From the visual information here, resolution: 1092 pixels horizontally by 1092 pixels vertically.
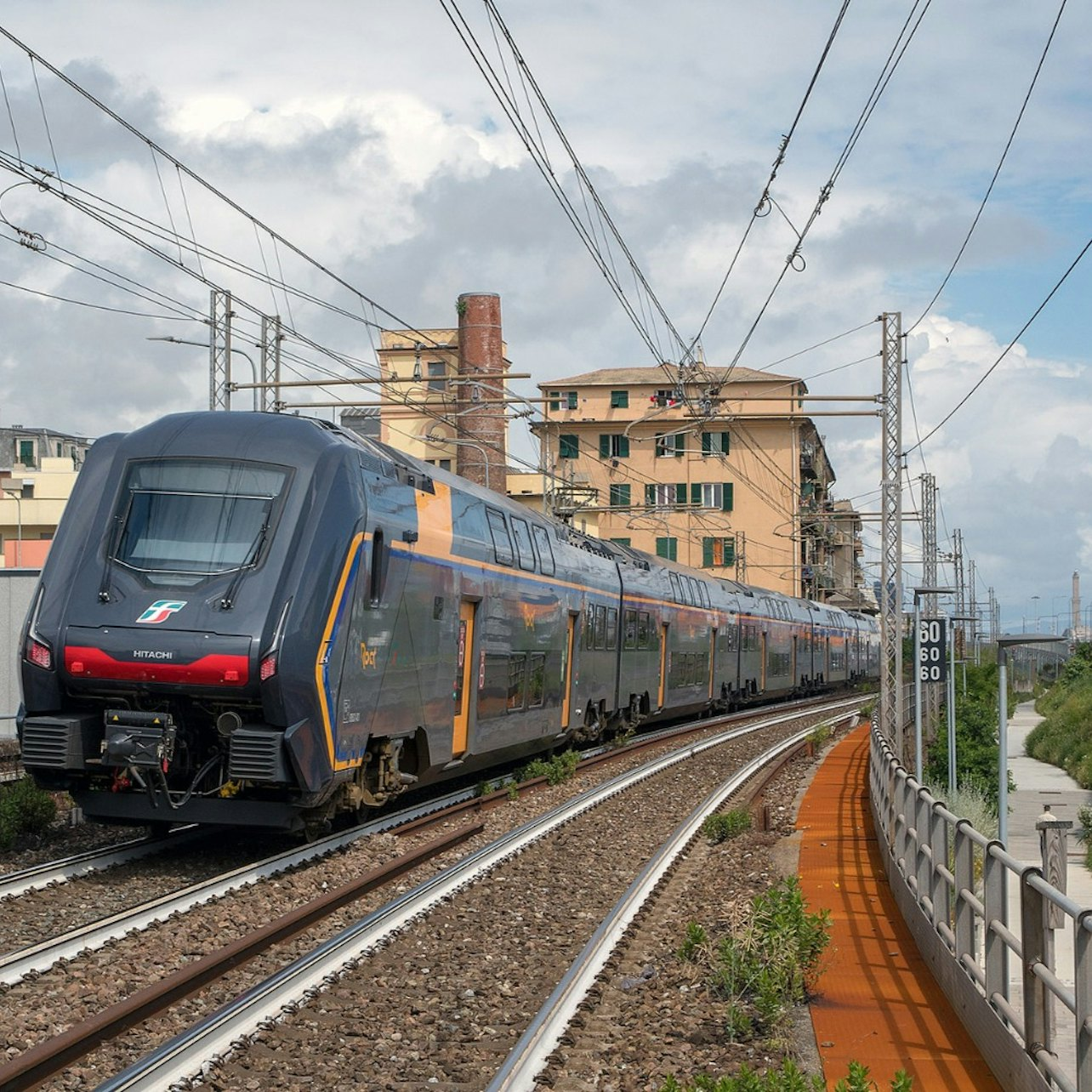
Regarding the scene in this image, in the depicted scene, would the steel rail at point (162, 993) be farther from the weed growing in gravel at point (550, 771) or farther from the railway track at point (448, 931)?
the weed growing in gravel at point (550, 771)

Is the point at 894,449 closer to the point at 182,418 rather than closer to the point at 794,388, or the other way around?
the point at 182,418

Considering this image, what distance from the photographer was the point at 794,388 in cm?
7738

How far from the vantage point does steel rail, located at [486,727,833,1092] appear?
7.20 metres

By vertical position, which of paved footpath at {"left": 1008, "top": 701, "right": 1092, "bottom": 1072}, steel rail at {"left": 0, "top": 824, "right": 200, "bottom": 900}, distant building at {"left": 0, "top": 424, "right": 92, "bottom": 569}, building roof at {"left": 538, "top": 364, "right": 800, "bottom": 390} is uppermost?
building roof at {"left": 538, "top": 364, "right": 800, "bottom": 390}

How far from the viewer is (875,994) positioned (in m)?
9.01

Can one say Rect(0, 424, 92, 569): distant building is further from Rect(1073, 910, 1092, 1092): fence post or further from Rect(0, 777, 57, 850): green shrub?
Rect(1073, 910, 1092, 1092): fence post

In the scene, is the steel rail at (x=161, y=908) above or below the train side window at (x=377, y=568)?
below

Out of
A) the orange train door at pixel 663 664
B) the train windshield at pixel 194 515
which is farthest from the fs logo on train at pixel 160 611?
the orange train door at pixel 663 664

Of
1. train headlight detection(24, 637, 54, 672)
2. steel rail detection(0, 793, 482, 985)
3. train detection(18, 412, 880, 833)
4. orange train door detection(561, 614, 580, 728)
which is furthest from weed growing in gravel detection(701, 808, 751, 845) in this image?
train headlight detection(24, 637, 54, 672)

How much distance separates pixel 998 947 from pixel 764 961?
196 centimetres

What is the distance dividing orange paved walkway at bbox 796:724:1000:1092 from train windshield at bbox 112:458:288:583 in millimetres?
5351

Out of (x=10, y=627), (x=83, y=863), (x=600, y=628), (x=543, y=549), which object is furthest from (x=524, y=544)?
A: (x=10, y=627)

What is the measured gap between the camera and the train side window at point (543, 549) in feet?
66.5

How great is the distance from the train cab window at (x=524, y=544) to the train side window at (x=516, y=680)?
1.13m
